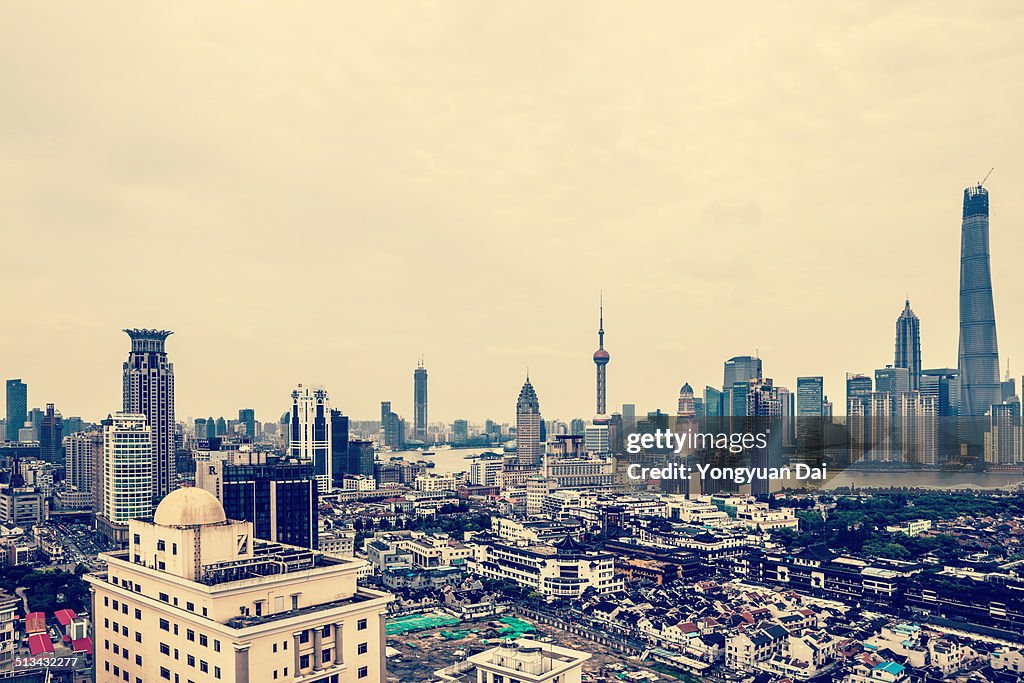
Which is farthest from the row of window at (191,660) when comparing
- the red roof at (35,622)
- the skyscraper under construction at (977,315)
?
the skyscraper under construction at (977,315)

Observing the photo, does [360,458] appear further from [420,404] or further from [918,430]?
[420,404]

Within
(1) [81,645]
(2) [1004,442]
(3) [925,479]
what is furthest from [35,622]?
(2) [1004,442]

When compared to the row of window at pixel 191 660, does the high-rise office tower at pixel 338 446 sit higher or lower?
lower

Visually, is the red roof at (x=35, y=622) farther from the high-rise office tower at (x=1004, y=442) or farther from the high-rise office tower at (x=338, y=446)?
the high-rise office tower at (x=1004, y=442)

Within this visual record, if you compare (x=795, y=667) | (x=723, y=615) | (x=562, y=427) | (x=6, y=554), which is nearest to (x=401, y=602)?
(x=723, y=615)

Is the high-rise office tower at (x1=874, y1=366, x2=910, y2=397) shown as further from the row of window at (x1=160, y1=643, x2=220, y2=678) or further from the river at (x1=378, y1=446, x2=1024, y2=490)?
the row of window at (x1=160, y1=643, x2=220, y2=678)

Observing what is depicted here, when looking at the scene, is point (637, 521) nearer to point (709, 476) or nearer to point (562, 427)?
point (709, 476)
